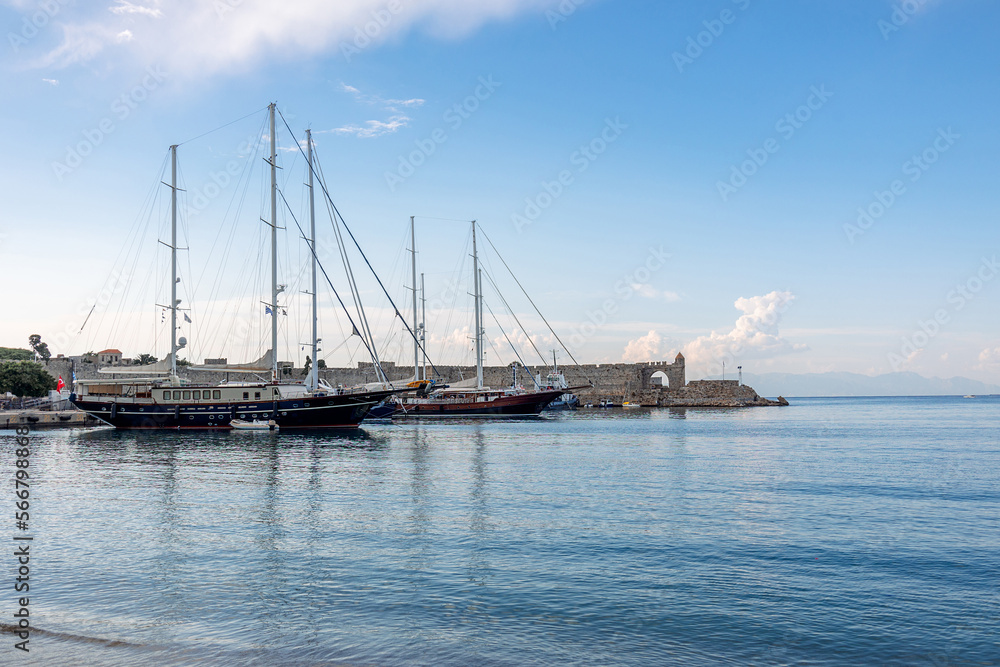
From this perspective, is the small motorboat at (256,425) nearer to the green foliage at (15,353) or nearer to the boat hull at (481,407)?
the boat hull at (481,407)

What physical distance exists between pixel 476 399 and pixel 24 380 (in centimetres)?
3832

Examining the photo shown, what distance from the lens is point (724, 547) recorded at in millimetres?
11414

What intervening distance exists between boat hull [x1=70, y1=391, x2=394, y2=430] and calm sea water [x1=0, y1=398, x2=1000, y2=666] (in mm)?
17844

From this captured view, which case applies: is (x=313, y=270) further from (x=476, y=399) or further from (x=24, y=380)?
(x=24, y=380)

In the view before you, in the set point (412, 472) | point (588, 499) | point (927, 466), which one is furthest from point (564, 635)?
point (927, 466)

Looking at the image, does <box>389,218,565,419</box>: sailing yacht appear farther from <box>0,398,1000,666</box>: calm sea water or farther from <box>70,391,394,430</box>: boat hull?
<box>0,398,1000,666</box>: calm sea water

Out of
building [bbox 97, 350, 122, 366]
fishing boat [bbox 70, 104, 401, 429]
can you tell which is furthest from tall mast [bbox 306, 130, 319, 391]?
building [bbox 97, 350, 122, 366]

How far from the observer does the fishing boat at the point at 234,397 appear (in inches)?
1558

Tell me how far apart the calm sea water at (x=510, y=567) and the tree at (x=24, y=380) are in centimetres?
4767

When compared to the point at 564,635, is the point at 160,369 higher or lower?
higher

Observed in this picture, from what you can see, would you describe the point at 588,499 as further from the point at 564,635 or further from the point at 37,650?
the point at 37,650

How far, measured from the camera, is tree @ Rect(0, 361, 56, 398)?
60.7 m

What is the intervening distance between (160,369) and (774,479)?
35739 mm

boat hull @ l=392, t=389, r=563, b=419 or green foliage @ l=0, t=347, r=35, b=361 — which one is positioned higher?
green foliage @ l=0, t=347, r=35, b=361
